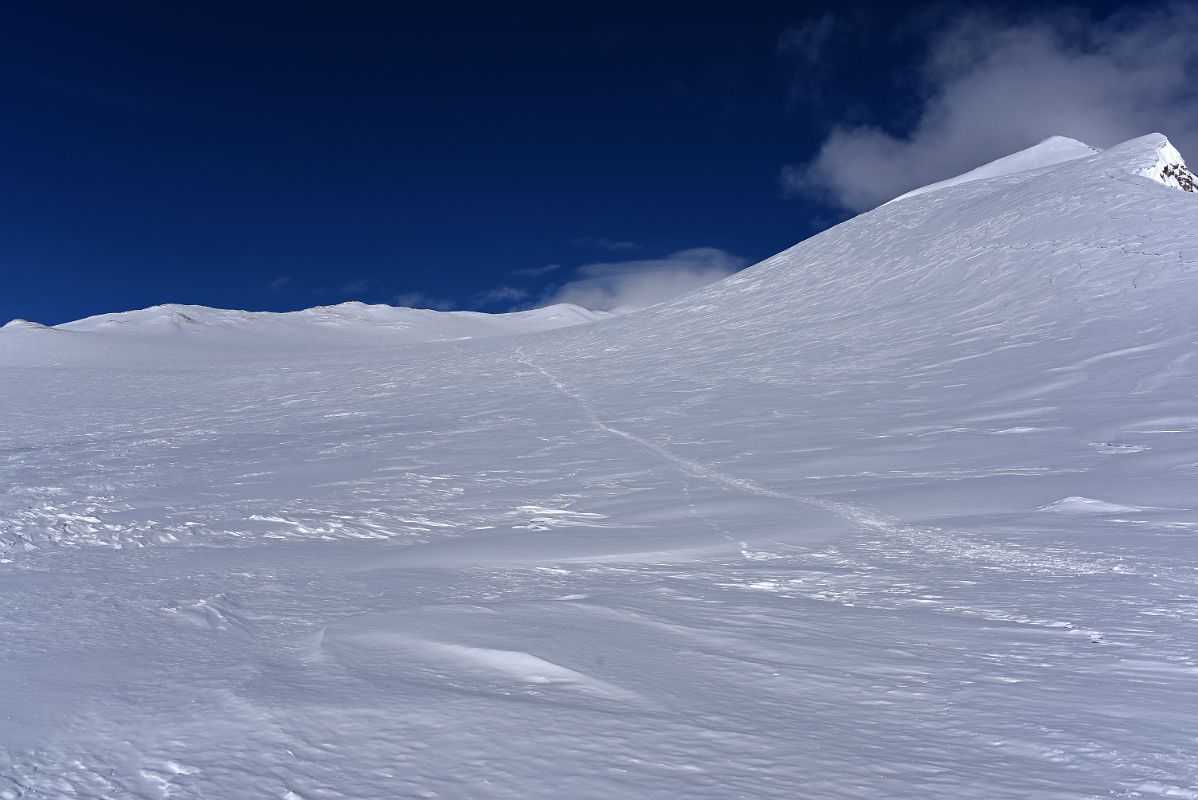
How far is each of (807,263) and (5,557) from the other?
2870 centimetres

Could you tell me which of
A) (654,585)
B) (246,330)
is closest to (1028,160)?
(654,585)

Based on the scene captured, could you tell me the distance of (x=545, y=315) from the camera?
251ft

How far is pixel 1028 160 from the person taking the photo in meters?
38.3

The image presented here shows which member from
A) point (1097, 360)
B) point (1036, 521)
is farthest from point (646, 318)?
point (1036, 521)

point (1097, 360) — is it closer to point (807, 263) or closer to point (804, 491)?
point (804, 491)

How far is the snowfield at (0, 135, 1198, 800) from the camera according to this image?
288 centimetres

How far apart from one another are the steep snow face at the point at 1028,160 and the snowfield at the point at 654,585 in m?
22.6

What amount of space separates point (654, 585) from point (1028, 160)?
40.2m

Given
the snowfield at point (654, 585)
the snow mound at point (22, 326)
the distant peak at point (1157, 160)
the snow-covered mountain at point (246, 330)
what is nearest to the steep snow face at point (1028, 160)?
the distant peak at point (1157, 160)

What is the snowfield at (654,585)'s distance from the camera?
288 centimetres

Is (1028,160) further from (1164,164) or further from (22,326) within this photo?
(22,326)

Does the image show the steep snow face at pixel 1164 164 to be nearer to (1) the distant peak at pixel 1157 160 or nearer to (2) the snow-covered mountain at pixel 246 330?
(1) the distant peak at pixel 1157 160

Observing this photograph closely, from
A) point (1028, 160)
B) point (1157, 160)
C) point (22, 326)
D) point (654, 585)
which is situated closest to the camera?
point (654, 585)

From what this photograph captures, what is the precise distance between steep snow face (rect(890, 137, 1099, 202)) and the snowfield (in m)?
22.6
